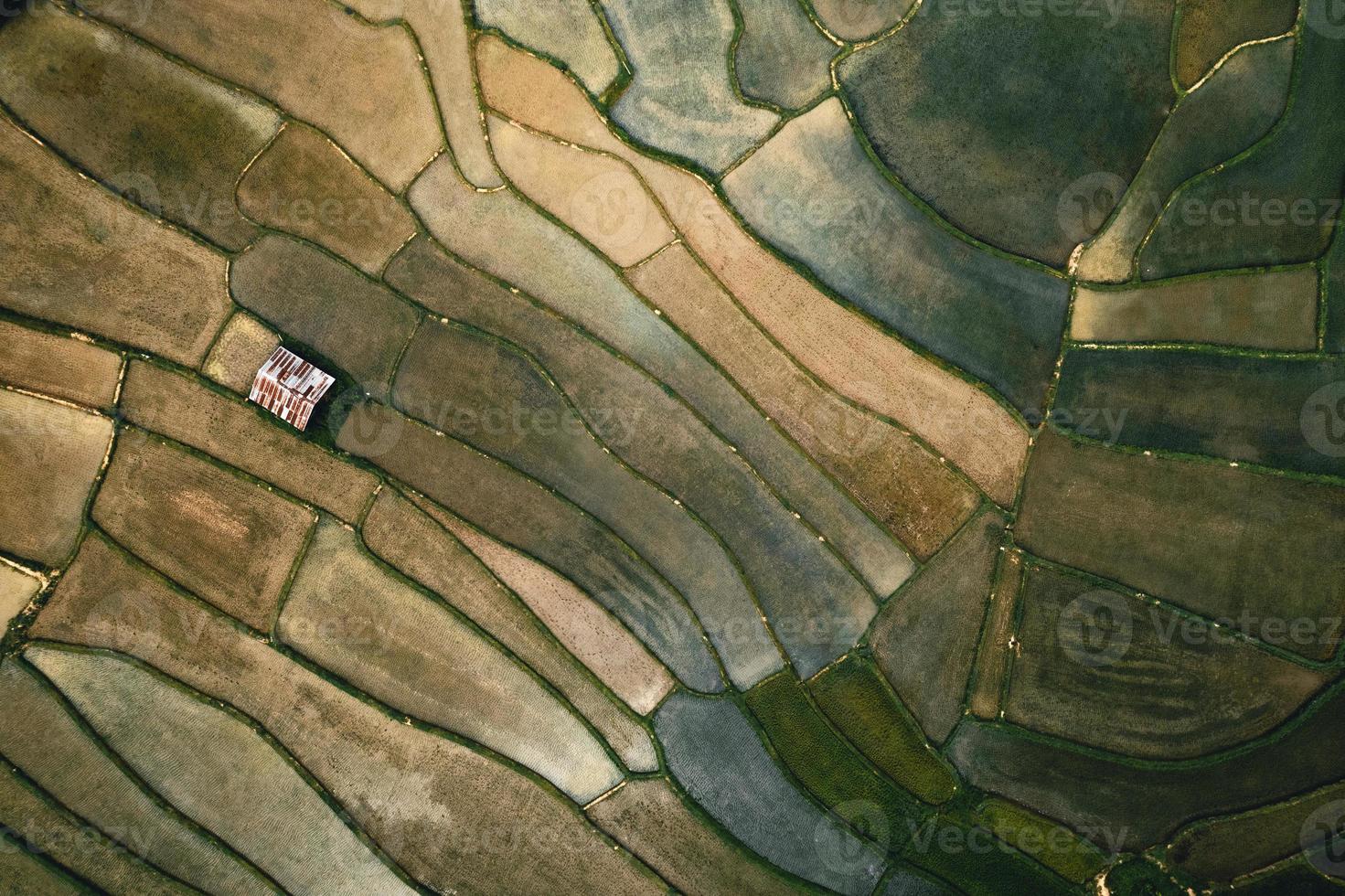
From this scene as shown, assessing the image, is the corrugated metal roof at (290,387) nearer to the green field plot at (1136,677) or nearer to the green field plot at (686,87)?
the green field plot at (686,87)

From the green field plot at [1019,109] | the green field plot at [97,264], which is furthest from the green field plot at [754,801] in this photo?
the green field plot at [97,264]

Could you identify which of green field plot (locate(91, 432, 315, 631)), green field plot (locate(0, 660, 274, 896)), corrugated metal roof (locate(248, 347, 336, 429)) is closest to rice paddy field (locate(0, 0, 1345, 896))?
green field plot (locate(91, 432, 315, 631))

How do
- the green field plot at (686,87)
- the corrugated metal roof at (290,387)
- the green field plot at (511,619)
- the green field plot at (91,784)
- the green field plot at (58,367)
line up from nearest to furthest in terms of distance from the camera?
the corrugated metal roof at (290,387), the green field plot at (91,784), the green field plot at (58,367), the green field plot at (511,619), the green field plot at (686,87)

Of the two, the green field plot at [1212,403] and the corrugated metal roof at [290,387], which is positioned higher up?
the green field plot at [1212,403]

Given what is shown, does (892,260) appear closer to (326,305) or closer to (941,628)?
(941,628)

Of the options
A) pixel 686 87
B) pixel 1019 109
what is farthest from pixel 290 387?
pixel 1019 109

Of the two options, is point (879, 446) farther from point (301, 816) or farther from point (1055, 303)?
point (301, 816)
